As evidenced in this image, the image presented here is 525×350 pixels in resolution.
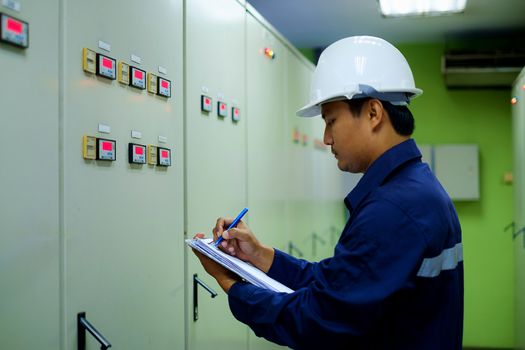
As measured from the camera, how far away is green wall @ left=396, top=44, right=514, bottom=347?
4.99 m

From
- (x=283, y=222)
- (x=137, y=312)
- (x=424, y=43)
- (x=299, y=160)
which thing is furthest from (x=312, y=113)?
(x=424, y=43)

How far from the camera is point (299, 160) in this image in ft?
11.4

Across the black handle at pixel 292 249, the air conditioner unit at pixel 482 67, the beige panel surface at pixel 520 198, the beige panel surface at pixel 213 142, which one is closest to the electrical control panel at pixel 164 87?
the beige panel surface at pixel 213 142

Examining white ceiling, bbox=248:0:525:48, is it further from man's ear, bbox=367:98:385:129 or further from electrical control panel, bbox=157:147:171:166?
man's ear, bbox=367:98:385:129

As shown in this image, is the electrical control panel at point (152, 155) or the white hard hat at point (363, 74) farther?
the electrical control panel at point (152, 155)

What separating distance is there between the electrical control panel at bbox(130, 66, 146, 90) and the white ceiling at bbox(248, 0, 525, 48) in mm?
2567

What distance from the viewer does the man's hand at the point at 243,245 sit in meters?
1.39

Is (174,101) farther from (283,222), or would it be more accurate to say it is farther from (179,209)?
(283,222)

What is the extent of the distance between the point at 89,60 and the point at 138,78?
0.74 ft

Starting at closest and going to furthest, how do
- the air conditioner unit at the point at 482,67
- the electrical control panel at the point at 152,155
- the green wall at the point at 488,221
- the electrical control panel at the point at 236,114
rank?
the electrical control panel at the point at 152,155 < the electrical control panel at the point at 236,114 < the air conditioner unit at the point at 482,67 < the green wall at the point at 488,221

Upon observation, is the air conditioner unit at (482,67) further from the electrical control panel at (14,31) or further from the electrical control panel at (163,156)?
the electrical control panel at (14,31)

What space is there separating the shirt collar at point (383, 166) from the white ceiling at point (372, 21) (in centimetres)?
295

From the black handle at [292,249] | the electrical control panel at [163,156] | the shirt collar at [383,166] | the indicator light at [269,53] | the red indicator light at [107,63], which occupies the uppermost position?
the indicator light at [269,53]

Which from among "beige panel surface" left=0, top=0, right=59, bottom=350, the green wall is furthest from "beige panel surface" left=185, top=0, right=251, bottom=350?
the green wall
